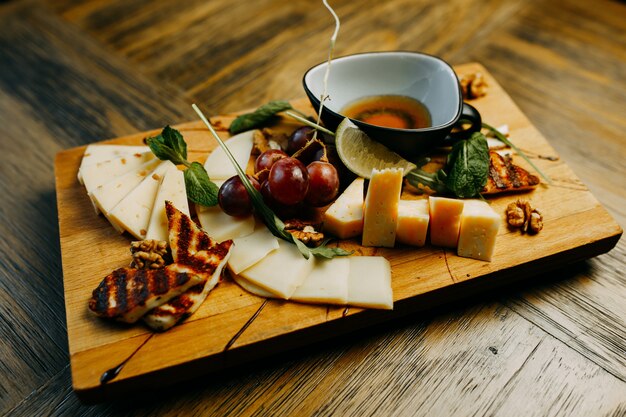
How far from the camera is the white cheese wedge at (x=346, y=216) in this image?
1382 mm

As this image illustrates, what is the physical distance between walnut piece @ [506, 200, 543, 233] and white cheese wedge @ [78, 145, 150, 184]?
1077mm

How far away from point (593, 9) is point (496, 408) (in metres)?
2.24

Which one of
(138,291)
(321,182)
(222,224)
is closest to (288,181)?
(321,182)

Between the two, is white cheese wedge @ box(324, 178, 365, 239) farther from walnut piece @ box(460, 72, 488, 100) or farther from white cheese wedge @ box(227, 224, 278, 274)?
walnut piece @ box(460, 72, 488, 100)

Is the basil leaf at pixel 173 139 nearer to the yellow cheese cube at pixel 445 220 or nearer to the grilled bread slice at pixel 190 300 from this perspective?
the grilled bread slice at pixel 190 300

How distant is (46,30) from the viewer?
7.98 ft

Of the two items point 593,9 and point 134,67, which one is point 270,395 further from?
point 593,9

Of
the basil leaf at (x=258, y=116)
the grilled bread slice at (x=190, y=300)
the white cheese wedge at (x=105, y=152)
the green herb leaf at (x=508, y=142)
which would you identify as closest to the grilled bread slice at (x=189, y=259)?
the grilled bread slice at (x=190, y=300)

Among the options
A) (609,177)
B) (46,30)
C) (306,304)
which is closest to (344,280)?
(306,304)

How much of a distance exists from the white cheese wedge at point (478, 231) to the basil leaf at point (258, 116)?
688mm

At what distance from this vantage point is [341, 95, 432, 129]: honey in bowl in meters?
1.64

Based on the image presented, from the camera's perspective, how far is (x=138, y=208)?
141cm

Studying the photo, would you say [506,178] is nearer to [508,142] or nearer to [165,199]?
[508,142]

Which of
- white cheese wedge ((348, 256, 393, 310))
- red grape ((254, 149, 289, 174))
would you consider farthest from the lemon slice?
white cheese wedge ((348, 256, 393, 310))
